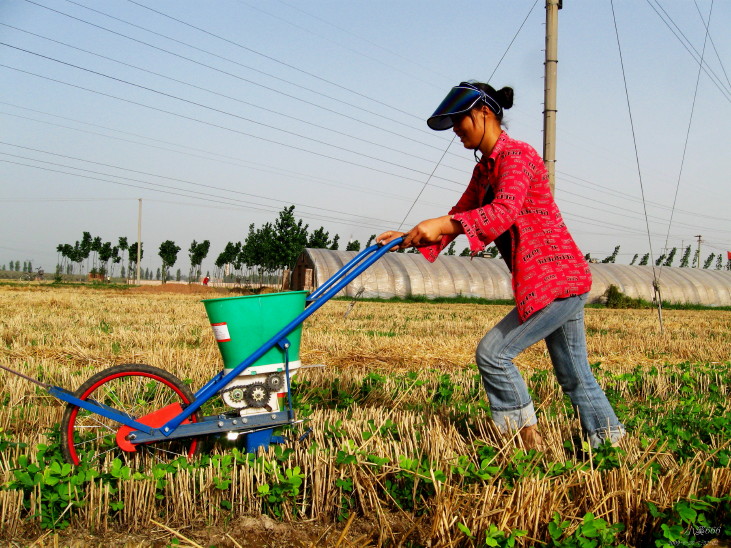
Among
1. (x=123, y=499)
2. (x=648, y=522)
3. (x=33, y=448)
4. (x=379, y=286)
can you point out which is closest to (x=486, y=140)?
(x=648, y=522)

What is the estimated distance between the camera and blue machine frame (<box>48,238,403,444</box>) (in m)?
2.97

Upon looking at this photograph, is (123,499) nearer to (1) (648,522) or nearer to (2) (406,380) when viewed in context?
(1) (648,522)

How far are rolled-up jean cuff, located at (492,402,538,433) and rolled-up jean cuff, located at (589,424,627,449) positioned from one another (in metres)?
0.34

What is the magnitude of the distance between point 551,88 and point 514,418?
346 inches

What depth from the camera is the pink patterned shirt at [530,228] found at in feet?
9.55

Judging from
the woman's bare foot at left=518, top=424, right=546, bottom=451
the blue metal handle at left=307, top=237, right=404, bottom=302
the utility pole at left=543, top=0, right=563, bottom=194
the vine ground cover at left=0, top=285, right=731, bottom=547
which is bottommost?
the vine ground cover at left=0, top=285, right=731, bottom=547

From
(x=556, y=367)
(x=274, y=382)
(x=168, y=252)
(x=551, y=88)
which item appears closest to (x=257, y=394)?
(x=274, y=382)

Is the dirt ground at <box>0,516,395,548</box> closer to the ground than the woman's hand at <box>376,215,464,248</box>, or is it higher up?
closer to the ground

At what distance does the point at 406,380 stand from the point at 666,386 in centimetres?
220

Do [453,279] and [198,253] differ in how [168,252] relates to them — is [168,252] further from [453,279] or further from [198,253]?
[453,279]

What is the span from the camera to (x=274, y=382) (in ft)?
10.5

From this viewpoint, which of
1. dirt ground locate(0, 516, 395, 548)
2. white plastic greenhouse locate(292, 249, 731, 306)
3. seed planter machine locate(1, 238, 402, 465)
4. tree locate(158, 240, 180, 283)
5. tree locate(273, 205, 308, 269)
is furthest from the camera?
tree locate(158, 240, 180, 283)

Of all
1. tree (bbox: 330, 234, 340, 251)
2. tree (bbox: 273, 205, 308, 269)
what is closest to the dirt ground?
tree (bbox: 273, 205, 308, 269)

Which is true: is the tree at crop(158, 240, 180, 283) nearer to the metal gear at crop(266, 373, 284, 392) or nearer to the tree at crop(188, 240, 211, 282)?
the tree at crop(188, 240, 211, 282)
